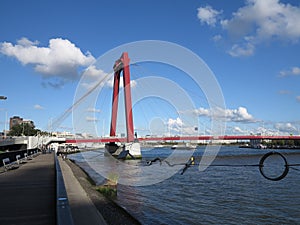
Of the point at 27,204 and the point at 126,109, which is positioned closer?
the point at 27,204

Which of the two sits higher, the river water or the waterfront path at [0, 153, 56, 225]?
the waterfront path at [0, 153, 56, 225]

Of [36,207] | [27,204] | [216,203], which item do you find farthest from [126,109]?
[36,207]

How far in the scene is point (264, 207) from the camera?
10.8m

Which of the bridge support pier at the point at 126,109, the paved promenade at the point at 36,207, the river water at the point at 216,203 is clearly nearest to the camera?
the paved promenade at the point at 36,207

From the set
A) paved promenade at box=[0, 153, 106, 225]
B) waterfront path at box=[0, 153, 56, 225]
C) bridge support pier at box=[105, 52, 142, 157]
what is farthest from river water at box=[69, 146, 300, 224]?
bridge support pier at box=[105, 52, 142, 157]

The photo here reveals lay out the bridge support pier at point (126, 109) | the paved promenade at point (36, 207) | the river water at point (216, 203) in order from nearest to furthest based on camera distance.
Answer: the paved promenade at point (36, 207), the river water at point (216, 203), the bridge support pier at point (126, 109)

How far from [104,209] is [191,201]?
202 inches

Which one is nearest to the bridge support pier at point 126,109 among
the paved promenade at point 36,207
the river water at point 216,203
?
the river water at point 216,203

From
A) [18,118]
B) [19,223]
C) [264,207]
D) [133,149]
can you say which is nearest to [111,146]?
[133,149]

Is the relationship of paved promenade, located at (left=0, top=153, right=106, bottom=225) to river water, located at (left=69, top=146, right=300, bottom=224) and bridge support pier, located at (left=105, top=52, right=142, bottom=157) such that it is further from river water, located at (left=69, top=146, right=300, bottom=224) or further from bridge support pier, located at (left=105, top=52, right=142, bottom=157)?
bridge support pier, located at (left=105, top=52, right=142, bottom=157)

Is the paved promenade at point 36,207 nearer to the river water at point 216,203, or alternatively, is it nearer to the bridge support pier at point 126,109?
the river water at point 216,203

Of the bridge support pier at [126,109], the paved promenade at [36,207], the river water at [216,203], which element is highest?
the bridge support pier at [126,109]

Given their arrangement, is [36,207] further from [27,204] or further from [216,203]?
[216,203]

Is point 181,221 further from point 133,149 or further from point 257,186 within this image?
point 133,149
